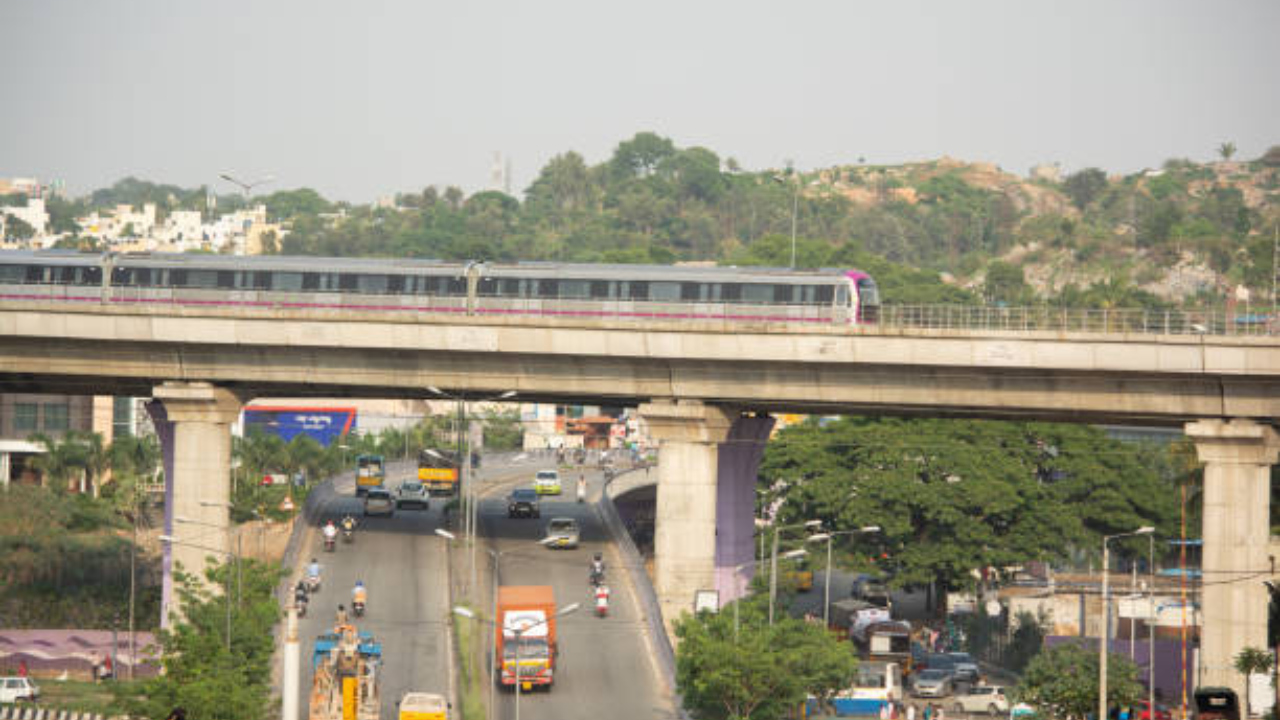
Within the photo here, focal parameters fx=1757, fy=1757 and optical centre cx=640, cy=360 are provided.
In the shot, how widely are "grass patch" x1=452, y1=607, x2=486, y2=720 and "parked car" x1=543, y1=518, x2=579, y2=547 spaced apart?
13.8 meters

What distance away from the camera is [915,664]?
96.2 metres

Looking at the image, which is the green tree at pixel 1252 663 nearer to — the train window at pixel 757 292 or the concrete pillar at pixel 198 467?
the train window at pixel 757 292

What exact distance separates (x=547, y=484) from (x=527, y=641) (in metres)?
57.5

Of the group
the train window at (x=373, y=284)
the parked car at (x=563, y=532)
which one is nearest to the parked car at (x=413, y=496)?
the parked car at (x=563, y=532)

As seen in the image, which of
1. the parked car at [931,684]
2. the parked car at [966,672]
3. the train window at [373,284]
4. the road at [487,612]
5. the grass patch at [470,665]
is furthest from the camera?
the parked car at [966,672]

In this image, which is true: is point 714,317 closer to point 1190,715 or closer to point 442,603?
point 442,603

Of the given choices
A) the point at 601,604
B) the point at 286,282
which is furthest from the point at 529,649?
the point at 286,282

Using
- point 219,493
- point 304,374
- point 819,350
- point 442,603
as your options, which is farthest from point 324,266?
point 819,350

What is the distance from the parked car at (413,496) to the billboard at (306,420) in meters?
71.3

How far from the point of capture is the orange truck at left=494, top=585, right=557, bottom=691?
6869cm

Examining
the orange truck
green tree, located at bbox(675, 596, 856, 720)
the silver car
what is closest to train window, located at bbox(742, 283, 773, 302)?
green tree, located at bbox(675, 596, 856, 720)

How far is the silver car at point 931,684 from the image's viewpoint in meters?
87.6

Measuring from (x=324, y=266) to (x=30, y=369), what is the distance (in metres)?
14.6

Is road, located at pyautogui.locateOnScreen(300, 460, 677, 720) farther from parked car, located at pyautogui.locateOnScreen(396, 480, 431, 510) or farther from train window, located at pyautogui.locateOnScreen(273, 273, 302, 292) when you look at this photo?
train window, located at pyautogui.locateOnScreen(273, 273, 302, 292)
